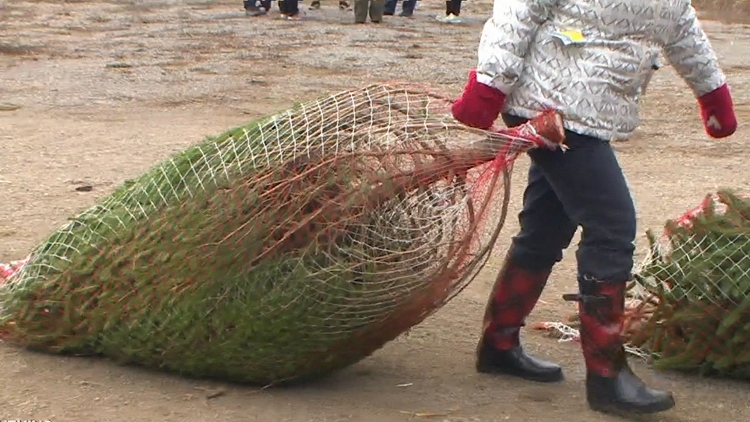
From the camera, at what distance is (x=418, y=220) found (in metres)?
3.63

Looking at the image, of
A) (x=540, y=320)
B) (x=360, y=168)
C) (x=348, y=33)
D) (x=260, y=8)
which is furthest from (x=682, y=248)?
(x=260, y=8)

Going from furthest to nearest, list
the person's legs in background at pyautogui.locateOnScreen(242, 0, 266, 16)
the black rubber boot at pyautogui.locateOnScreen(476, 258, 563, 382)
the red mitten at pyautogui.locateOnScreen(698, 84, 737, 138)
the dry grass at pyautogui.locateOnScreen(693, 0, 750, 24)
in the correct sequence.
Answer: the dry grass at pyautogui.locateOnScreen(693, 0, 750, 24) → the person's legs in background at pyautogui.locateOnScreen(242, 0, 266, 16) → the black rubber boot at pyautogui.locateOnScreen(476, 258, 563, 382) → the red mitten at pyautogui.locateOnScreen(698, 84, 737, 138)

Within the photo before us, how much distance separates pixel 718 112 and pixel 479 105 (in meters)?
0.89

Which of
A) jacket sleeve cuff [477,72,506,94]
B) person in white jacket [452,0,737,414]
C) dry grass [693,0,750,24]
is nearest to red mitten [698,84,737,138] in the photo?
person in white jacket [452,0,737,414]

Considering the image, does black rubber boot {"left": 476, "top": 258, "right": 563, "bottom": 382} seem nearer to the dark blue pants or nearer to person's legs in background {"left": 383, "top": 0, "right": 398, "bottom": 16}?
the dark blue pants

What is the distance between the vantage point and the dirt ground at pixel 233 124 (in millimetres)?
3785

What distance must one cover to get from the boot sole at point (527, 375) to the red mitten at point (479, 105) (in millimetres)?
926

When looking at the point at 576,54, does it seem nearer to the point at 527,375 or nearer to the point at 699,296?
the point at 699,296

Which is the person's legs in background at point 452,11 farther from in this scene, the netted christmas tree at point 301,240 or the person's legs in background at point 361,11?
the netted christmas tree at point 301,240

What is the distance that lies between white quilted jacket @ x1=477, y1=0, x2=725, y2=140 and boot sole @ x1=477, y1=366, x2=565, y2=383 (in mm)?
870

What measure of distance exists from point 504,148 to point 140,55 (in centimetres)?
980

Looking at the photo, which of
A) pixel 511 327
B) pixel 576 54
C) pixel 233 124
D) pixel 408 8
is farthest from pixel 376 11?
pixel 576 54

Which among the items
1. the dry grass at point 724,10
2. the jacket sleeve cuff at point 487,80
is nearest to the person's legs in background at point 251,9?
the dry grass at point 724,10

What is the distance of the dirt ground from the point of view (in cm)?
379
